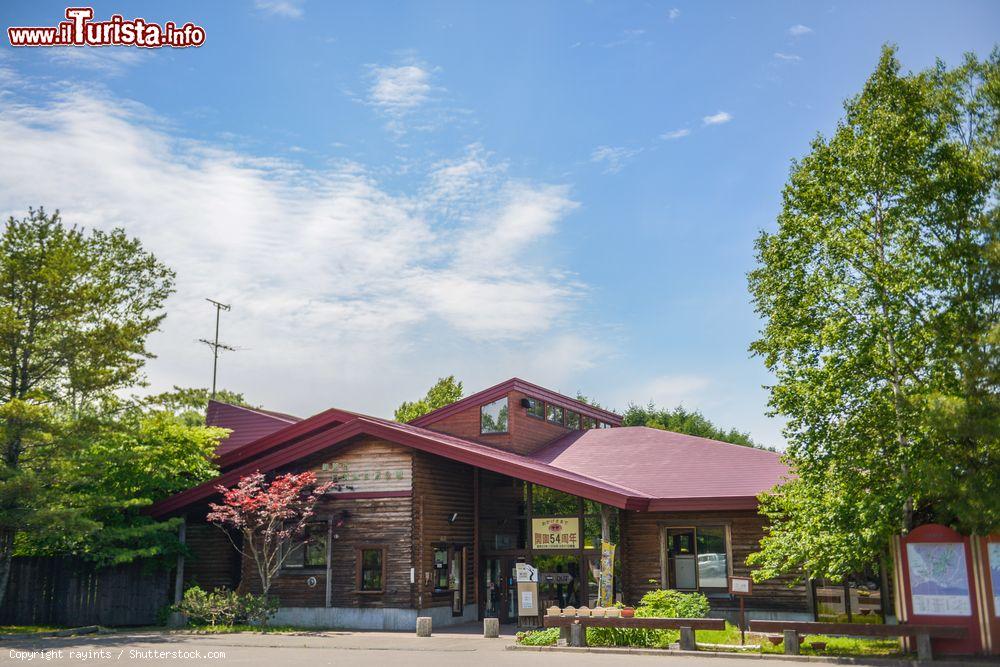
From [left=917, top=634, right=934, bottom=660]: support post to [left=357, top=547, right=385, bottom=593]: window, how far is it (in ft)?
43.5

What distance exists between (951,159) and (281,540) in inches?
720

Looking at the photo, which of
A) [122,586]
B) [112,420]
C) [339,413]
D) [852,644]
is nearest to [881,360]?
[852,644]

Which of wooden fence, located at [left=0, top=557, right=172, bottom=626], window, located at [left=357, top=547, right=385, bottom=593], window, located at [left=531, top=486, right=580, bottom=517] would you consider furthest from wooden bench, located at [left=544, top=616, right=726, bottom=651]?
wooden fence, located at [left=0, top=557, right=172, bottom=626]

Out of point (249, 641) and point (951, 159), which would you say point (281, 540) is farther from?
point (951, 159)

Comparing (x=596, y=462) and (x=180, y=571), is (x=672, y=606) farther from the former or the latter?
(x=180, y=571)

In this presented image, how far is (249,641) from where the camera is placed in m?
19.7

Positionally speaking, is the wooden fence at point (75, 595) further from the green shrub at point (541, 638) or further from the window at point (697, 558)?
the window at point (697, 558)

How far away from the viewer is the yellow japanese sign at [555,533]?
23172 millimetres

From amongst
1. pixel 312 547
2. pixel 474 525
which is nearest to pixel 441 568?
pixel 474 525

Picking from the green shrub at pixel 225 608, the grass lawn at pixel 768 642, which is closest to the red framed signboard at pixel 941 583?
the grass lawn at pixel 768 642

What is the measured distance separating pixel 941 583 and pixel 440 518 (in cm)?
1275

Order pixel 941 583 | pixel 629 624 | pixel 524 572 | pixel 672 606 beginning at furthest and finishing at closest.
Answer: pixel 524 572 < pixel 672 606 < pixel 629 624 < pixel 941 583

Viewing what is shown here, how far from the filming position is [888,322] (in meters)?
15.5

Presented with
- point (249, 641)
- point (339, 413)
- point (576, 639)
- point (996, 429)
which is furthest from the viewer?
point (339, 413)
